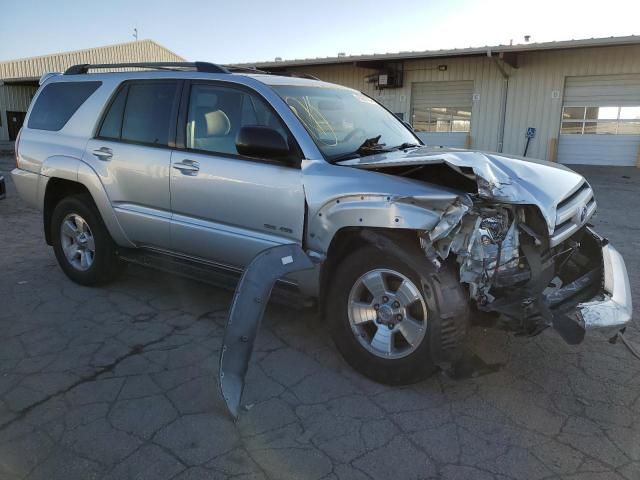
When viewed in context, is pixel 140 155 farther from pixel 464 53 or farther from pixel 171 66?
pixel 464 53

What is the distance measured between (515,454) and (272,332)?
6.75ft

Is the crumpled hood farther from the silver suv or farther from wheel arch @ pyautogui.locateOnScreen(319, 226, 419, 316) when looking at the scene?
wheel arch @ pyautogui.locateOnScreen(319, 226, 419, 316)

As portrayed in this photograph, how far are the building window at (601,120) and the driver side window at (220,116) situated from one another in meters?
15.8

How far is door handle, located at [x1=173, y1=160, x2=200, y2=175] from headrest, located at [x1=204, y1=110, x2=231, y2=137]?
257 millimetres

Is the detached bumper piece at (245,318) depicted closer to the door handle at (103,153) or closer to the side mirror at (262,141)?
the side mirror at (262,141)

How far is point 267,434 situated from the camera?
9.31ft

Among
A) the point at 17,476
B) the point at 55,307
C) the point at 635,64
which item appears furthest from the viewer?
the point at 635,64

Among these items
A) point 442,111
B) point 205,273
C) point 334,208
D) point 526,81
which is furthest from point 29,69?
point 334,208

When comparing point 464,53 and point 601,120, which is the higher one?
point 464,53

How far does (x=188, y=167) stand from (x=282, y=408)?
6.60 feet

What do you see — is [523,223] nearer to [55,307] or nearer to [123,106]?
[123,106]

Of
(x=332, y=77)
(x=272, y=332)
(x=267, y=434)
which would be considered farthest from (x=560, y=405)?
(x=332, y=77)

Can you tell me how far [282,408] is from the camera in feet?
10.2

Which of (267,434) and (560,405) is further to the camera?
(560,405)
